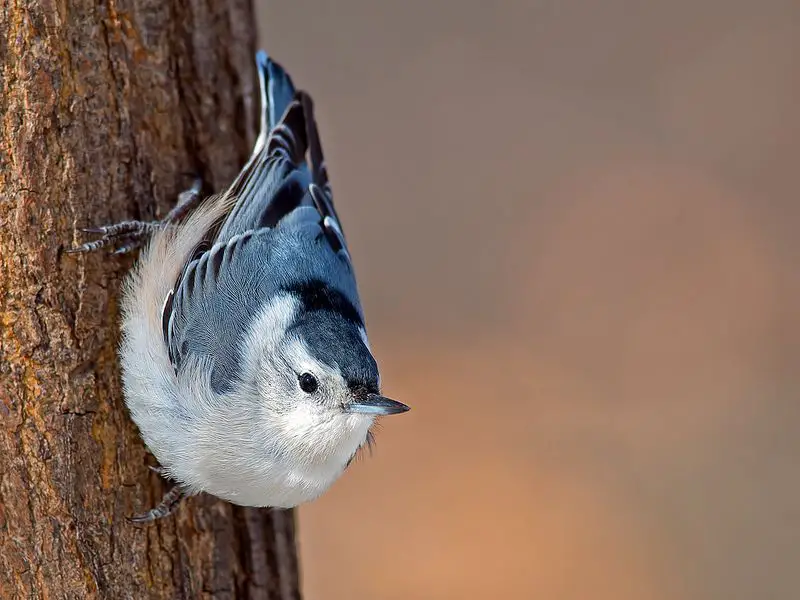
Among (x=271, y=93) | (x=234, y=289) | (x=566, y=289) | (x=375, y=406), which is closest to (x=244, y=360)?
(x=234, y=289)

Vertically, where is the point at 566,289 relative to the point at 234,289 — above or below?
above

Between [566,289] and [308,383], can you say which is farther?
[566,289]

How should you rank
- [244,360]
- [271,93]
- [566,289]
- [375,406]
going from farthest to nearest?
[566,289], [271,93], [244,360], [375,406]

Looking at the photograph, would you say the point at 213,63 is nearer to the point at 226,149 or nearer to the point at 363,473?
the point at 226,149

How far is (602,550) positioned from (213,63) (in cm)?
231

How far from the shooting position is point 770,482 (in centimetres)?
373

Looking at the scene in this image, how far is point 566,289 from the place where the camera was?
398cm

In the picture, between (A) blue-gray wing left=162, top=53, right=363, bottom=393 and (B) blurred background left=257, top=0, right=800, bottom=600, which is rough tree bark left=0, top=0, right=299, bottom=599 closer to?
(A) blue-gray wing left=162, top=53, right=363, bottom=393

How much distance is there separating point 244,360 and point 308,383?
16 cm

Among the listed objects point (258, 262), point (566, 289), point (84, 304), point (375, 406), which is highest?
point (566, 289)

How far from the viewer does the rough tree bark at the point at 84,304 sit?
1.86 metres

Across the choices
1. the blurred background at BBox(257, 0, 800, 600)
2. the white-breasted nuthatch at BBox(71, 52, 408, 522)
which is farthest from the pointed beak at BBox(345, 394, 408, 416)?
the blurred background at BBox(257, 0, 800, 600)

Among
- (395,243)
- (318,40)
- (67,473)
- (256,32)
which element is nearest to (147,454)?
(67,473)

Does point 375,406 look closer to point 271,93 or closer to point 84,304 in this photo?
point 84,304
